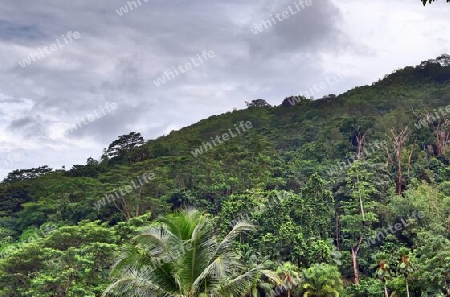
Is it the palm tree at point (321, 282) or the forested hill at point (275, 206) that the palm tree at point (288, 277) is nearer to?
the forested hill at point (275, 206)

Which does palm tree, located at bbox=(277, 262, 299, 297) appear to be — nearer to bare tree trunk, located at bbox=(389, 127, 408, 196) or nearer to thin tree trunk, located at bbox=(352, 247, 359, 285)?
thin tree trunk, located at bbox=(352, 247, 359, 285)

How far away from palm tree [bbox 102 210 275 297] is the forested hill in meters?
12.8

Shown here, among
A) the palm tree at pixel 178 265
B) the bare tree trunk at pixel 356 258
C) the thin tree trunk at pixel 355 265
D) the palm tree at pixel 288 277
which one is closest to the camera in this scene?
the palm tree at pixel 178 265

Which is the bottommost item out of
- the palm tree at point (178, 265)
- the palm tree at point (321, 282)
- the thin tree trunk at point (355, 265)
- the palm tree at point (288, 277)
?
the thin tree trunk at point (355, 265)

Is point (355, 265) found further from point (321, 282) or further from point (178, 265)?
point (178, 265)

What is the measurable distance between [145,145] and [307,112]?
31927 millimetres

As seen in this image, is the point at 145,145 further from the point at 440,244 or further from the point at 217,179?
the point at 440,244

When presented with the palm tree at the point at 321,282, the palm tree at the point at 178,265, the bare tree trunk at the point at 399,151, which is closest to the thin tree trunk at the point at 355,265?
the palm tree at the point at 321,282

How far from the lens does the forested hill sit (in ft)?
98.5

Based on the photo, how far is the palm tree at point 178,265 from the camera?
11.6 metres

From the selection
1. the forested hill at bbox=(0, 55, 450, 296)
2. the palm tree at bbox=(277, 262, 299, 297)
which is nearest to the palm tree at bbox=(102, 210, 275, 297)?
the forested hill at bbox=(0, 55, 450, 296)

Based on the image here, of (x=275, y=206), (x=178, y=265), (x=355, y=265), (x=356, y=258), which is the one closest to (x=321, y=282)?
(x=355, y=265)

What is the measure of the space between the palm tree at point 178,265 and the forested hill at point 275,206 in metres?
12.8

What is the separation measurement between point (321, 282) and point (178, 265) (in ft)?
72.7
